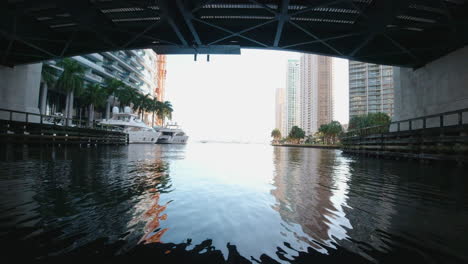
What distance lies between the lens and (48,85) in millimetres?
38125

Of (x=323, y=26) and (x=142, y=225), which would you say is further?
(x=323, y=26)

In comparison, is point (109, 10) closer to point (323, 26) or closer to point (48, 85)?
point (323, 26)

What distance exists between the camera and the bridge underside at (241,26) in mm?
9195

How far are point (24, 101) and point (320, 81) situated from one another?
180 metres

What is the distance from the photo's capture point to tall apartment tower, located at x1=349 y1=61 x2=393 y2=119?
113 metres

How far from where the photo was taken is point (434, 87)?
12016 millimetres

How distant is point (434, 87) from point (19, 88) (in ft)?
96.4

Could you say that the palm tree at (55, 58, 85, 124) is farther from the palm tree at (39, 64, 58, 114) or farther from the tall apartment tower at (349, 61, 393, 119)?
the tall apartment tower at (349, 61, 393, 119)

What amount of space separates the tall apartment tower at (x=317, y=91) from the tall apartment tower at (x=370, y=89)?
39336 mm

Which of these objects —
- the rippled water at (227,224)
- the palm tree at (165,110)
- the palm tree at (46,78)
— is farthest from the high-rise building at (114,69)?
the rippled water at (227,224)

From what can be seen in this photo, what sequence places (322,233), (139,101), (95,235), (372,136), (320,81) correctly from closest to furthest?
(95,235) → (322,233) → (372,136) → (139,101) → (320,81)

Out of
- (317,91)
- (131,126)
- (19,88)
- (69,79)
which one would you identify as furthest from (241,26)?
(317,91)

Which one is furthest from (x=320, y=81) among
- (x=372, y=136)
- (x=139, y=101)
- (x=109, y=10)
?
(x=109, y=10)

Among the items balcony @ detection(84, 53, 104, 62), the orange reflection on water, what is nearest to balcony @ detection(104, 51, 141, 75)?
balcony @ detection(84, 53, 104, 62)
